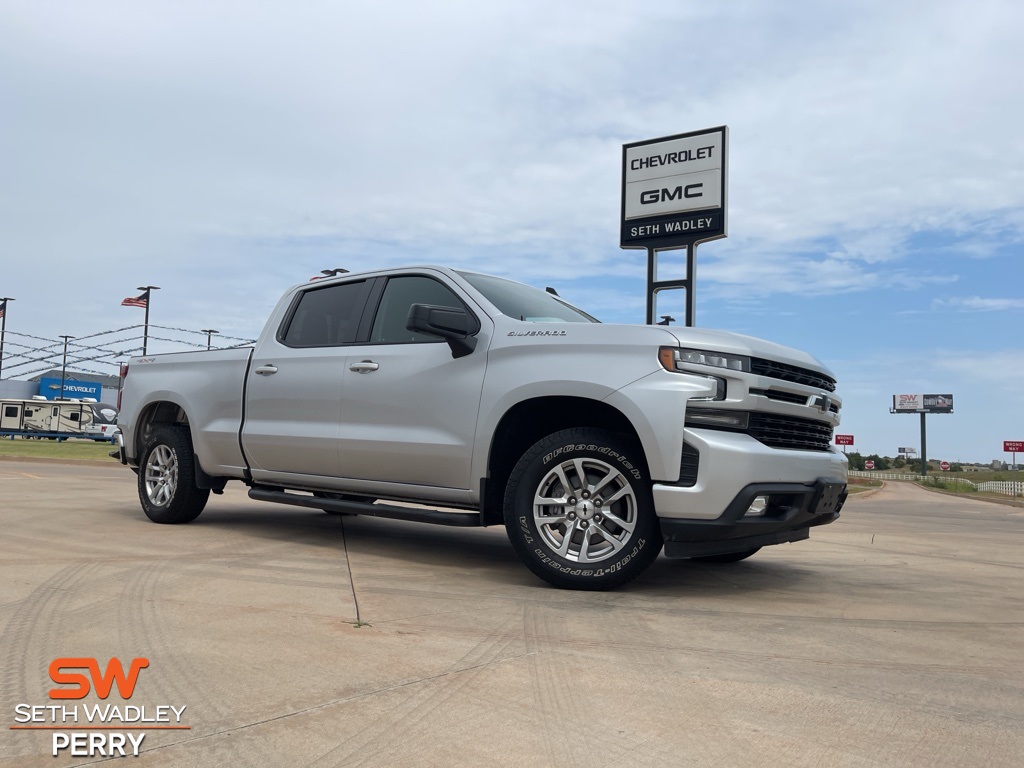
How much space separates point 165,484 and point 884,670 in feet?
20.4

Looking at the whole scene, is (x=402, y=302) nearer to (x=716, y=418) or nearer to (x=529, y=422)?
(x=529, y=422)

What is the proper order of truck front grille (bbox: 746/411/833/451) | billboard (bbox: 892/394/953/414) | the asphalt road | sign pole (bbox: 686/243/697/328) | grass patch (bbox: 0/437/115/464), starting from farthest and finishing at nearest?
1. billboard (bbox: 892/394/953/414)
2. grass patch (bbox: 0/437/115/464)
3. sign pole (bbox: 686/243/697/328)
4. truck front grille (bbox: 746/411/833/451)
5. the asphalt road

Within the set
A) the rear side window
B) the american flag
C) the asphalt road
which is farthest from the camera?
the american flag

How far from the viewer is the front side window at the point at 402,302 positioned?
19.8 feet

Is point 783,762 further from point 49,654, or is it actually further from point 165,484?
point 165,484

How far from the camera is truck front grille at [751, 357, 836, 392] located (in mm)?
4875

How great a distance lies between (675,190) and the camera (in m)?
18.3

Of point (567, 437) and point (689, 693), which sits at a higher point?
point (567, 437)

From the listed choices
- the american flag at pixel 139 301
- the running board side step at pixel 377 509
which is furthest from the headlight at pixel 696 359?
the american flag at pixel 139 301

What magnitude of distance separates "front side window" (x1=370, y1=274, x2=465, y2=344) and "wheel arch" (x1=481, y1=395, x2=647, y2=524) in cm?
96

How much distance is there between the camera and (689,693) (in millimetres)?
2980

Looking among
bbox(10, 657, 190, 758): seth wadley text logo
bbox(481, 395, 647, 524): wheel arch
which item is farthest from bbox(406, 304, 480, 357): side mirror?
bbox(10, 657, 190, 758): seth wadley text logo

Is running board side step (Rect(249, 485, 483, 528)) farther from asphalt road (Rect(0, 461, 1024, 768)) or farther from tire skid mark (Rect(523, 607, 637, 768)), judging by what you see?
tire skid mark (Rect(523, 607, 637, 768))

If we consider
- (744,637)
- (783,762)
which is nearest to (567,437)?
(744,637)
